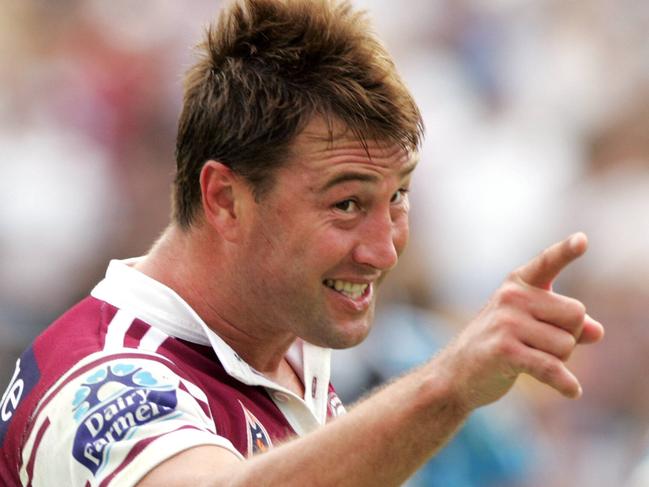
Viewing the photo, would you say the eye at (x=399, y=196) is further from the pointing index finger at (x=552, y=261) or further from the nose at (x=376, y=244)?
the pointing index finger at (x=552, y=261)

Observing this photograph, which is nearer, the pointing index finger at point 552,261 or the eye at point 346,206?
the pointing index finger at point 552,261

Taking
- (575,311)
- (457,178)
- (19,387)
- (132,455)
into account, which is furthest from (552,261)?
(457,178)

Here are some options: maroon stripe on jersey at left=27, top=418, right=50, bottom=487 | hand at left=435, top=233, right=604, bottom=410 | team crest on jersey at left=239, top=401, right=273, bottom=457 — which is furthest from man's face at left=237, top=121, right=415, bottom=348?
hand at left=435, top=233, right=604, bottom=410

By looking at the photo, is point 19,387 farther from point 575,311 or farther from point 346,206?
point 575,311

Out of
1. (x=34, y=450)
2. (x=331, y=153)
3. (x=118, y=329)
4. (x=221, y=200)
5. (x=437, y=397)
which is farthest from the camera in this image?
(x=221, y=200)

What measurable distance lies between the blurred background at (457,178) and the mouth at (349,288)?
198 centimetres

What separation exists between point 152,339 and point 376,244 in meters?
0.52

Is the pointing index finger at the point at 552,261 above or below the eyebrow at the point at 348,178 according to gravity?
below

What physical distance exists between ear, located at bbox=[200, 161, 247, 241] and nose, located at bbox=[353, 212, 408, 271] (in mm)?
285

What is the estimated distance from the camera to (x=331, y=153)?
2.82 m

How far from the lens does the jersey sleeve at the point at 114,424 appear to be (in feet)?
7.76

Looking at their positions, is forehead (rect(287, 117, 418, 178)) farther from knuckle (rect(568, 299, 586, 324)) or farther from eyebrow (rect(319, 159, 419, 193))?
knuckle (rect(568, 299, 586, 324))

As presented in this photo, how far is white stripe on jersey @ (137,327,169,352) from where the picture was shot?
2.70m

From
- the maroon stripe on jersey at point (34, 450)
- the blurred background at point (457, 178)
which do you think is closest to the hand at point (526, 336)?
the maroon stripe on jersey at point (34, 450)
